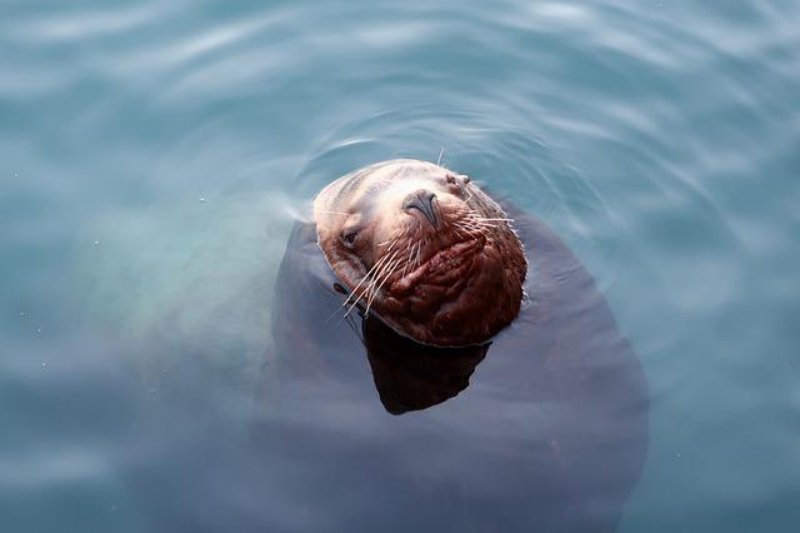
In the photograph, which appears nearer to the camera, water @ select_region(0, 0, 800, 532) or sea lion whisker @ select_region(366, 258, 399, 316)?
sea lion whisker @ select_region(366, 258, 399, 316)

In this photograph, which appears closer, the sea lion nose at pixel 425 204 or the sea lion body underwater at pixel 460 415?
the sea lion body underwater at pixel 460 415

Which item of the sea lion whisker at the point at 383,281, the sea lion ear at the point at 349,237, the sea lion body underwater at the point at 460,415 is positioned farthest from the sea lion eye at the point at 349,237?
the sea lion whisker at the point at 383,281

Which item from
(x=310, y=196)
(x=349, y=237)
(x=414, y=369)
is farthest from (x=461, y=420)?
(x=310, y=196)

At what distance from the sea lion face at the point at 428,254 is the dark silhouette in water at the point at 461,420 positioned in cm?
13

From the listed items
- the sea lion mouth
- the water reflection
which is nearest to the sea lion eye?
the water reflection

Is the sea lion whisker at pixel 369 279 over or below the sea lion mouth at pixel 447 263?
below

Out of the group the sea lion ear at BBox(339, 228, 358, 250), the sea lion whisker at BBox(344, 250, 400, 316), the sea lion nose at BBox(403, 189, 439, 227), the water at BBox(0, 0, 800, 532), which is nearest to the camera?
the sea lion nose at BBox(403, 189, 439, 227)

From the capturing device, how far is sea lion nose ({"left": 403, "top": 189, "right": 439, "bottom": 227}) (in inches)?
228

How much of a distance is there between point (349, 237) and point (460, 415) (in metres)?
1.21

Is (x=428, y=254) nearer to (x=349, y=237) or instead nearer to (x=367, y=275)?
(x=367, y=275)

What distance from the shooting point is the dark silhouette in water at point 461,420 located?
5.64 m

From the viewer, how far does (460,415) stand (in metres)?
5.98

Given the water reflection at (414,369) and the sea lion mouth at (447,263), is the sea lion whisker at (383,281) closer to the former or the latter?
the sea lion mouth at (447,263)

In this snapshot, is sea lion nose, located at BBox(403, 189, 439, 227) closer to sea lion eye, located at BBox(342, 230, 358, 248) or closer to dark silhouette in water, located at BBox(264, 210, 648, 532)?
sea lion eye, located at BBox(342, 230, 358, 248)
